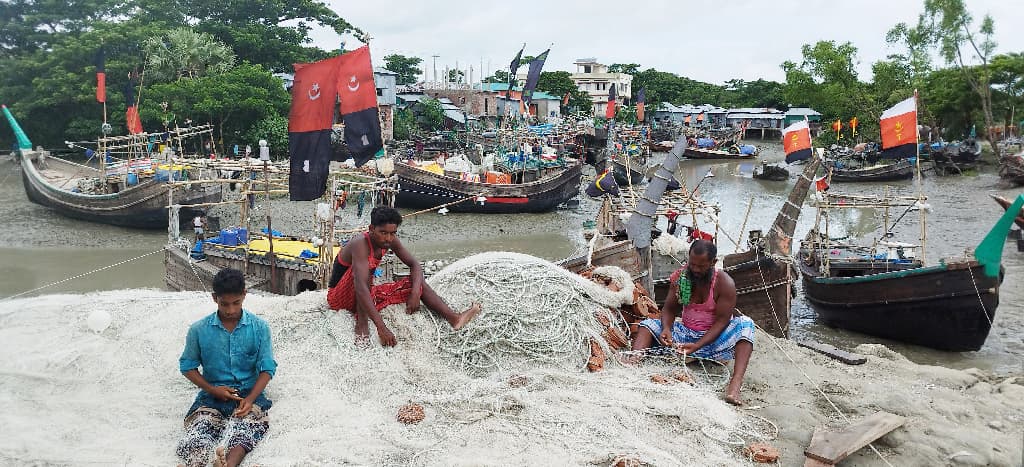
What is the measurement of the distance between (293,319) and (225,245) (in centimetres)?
630

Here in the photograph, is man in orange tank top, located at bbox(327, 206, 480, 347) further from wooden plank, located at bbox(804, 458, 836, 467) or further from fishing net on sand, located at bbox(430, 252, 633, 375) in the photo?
wooden plank, located at bbox(804, 458, 836, 467)

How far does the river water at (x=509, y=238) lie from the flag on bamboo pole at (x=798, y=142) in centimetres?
181

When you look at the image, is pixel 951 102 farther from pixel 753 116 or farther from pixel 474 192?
pixel 474 192

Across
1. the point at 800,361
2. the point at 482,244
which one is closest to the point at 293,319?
the point at 800,361

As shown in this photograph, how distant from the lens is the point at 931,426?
414 cm

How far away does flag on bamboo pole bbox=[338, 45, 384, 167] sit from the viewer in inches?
259

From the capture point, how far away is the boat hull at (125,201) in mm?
17359

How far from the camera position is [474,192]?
859 inches

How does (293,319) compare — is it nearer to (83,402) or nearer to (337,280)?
(337,280)

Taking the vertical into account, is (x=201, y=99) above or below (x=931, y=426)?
above

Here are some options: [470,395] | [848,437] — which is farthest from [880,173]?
[470,395]

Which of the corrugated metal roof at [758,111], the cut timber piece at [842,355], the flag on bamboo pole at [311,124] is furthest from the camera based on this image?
the corrugated metal roof at [758,111]

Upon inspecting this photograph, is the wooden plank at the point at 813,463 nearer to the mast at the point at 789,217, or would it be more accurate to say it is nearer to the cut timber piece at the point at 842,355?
the cut timber piece at the point at 842,355

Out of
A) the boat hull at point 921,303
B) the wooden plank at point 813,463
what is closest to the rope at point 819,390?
the wooden plank at point 813,463
